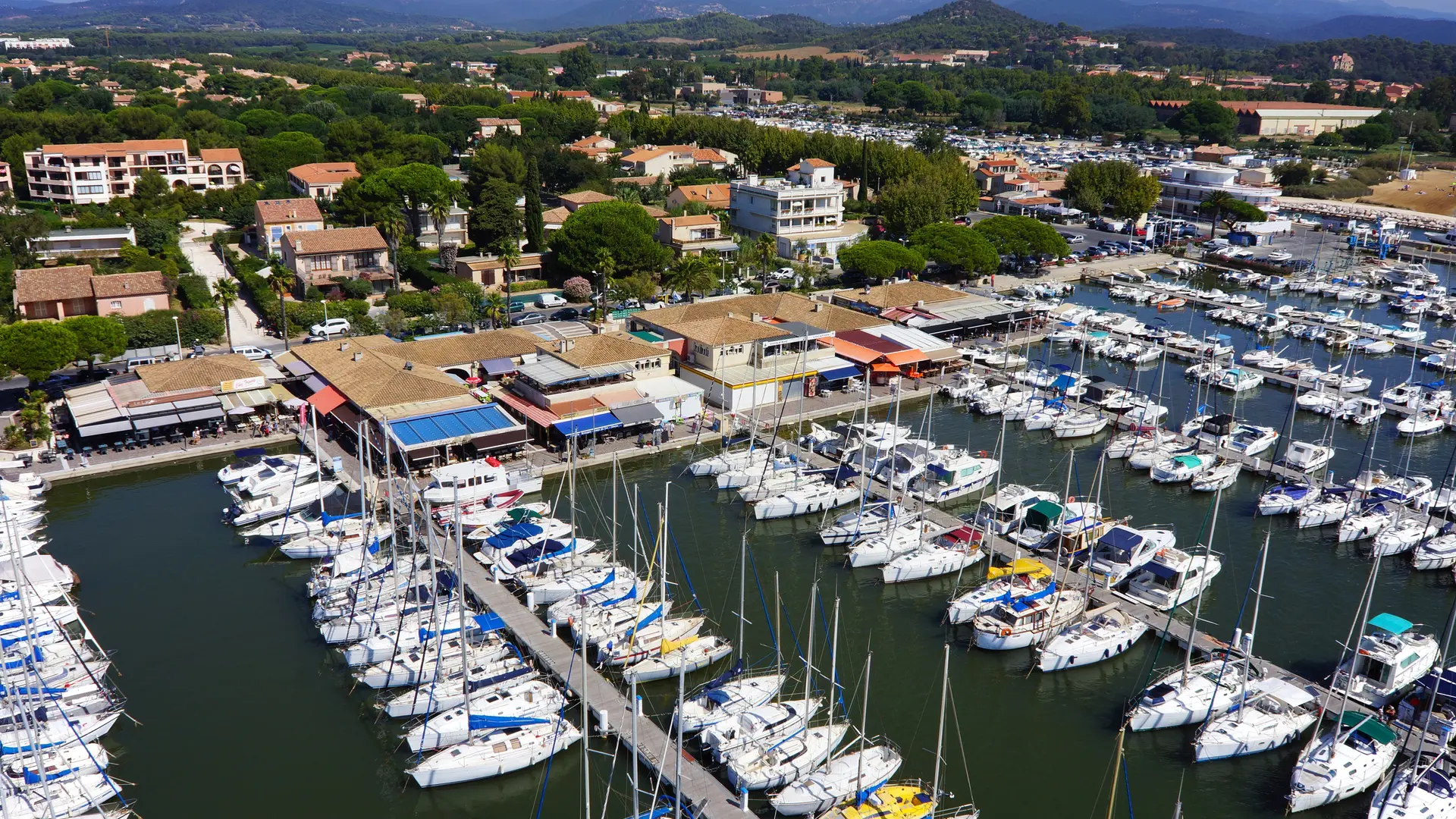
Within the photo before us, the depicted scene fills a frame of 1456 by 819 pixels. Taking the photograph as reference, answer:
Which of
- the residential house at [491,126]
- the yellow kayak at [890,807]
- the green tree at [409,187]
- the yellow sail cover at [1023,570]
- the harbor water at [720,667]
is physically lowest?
the harbor water at [720,667]

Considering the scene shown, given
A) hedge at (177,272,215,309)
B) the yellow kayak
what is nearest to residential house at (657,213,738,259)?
hedge at (177,272,215,309)

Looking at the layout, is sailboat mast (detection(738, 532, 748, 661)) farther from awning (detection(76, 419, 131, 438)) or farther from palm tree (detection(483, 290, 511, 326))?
palm tree (detection(483, 290, 511, 326))

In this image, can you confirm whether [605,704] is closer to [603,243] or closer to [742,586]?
[742,586]

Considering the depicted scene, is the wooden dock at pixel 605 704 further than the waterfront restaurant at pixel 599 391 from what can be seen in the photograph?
No

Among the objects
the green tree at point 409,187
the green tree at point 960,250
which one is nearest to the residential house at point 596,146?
the green tree at point 409,187

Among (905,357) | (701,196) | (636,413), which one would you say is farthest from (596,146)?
(636,413)

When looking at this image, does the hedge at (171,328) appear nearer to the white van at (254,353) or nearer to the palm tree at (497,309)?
the white van at (254,353)
